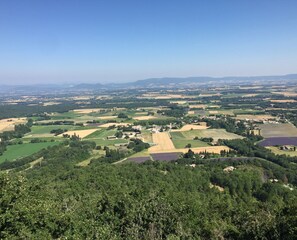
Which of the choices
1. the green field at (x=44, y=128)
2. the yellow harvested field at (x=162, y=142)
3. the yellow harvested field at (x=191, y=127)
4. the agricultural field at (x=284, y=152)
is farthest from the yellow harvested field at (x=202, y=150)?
the green field at (x=44, y=128)

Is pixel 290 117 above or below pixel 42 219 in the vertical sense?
below

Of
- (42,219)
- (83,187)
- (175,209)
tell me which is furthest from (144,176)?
(42,219)

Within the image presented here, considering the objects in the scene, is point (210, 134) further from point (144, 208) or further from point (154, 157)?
point (144, 208)

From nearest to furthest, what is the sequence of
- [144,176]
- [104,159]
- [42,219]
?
[42,219] < [144,176] < [104,159]

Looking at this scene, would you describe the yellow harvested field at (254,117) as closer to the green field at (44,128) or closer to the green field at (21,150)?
the green field at (44,128)

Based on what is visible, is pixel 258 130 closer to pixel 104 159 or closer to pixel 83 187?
pixel 104 159

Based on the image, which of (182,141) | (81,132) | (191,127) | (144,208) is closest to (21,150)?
(81,132)

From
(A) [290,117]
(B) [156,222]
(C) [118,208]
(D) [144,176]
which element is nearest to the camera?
(B) [156,222]
